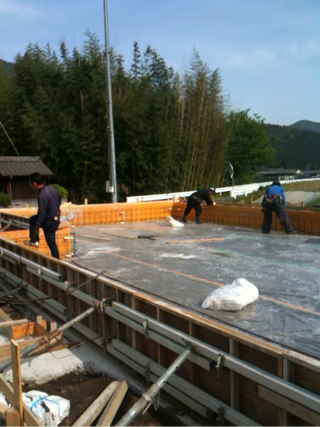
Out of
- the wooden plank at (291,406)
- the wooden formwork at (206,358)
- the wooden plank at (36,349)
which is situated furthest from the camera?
the wooden plank at (36,349)

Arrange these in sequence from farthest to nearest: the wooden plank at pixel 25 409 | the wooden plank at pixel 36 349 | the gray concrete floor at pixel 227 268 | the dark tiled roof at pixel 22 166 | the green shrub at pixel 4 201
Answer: the dark tiled roof at pixel 22 166 < the green shrub at pixel 4 201 < the wooden plank at pixel 36 349 < the gray concrete floor at pixel 227 268 < the wooden plank at pixel 25 409

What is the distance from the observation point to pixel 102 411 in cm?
375

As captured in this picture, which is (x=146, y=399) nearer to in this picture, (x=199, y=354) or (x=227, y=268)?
(x=199, y=354)

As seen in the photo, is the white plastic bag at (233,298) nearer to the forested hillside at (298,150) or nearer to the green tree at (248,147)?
the green tree at (248,147)

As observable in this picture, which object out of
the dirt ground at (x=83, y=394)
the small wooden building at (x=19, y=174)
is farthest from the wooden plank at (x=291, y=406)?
the small wooden building at (x=19, y=174)

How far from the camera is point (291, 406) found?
298 centimetres

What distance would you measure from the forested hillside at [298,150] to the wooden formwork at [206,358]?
82777mm

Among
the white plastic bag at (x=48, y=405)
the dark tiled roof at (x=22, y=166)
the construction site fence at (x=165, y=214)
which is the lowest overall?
the white plastic bag at (x=48, y=405)

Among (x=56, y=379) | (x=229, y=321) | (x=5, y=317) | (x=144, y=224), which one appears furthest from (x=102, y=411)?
(x=144, y=224)

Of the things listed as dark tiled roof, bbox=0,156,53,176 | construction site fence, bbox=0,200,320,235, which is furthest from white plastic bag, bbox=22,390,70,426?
dark tiled roof, bbox=0,156,53,176

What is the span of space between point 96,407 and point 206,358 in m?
0.97

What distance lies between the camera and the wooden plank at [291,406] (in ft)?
9.36

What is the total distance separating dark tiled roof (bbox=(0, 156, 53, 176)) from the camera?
68.0 ft

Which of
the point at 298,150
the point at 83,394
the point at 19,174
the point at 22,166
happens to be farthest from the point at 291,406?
the point at 298,150
